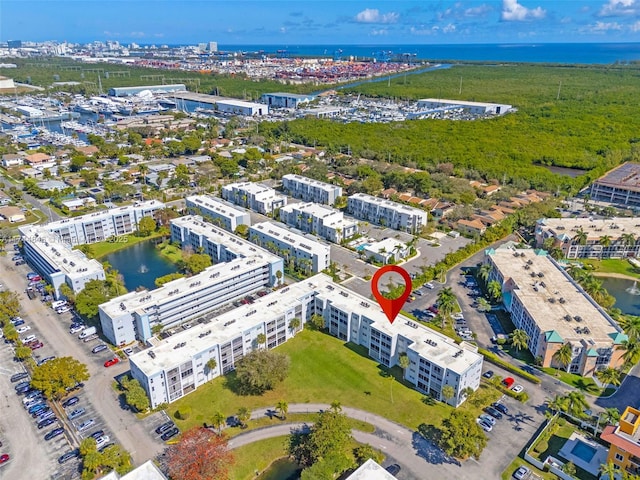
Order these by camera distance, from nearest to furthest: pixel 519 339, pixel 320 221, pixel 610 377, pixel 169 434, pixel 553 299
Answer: pixel 169 434, pixel 610 377, pixel 519 339, pixel 553 299, pixel 320 221

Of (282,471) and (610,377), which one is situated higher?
(610,377)

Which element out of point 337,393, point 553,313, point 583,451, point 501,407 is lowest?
point 337,393

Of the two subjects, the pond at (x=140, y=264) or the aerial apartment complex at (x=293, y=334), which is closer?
the aerial apartment complex at (x=293, y=334)

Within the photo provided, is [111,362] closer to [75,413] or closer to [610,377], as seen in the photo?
[75,413]

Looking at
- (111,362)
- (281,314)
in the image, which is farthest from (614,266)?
(111,362)

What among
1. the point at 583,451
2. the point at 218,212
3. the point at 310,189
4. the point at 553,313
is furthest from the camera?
the point at 310,189

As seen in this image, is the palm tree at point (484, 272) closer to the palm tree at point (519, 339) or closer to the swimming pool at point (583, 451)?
the palm tree at point (519, 339)

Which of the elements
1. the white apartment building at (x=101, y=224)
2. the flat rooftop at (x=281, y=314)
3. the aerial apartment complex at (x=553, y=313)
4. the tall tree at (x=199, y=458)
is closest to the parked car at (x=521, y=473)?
the flat rooftop at (x=281, y=314)
